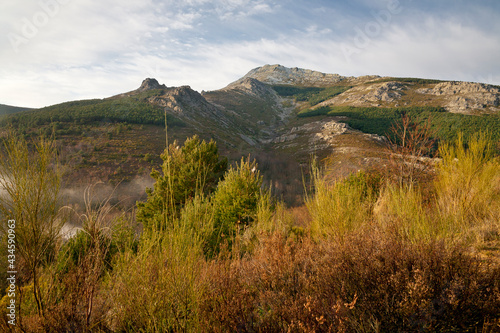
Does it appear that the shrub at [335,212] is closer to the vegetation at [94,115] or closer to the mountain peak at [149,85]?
the vegetation at [94,115]

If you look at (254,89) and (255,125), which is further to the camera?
(254,89)

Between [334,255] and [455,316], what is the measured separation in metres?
1.18

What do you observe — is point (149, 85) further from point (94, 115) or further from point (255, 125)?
point (255, 125)

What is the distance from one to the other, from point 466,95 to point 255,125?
218 ft

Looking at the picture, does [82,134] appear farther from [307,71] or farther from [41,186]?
[307,71]

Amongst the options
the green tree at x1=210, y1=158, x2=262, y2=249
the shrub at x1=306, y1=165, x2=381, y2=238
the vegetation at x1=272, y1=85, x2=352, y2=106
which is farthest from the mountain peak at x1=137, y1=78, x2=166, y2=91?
the shrub at x1=306, y1=165, x2=381, y2=238

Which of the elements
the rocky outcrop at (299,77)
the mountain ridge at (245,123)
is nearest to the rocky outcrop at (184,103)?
the mountain ridge at (245,123)

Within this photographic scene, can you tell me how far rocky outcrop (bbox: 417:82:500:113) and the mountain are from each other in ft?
0.85

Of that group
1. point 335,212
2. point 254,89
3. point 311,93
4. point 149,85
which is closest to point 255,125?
point 149,85

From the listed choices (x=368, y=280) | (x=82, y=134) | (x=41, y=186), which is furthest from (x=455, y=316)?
(x=82, y=134)

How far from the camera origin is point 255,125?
281 ft

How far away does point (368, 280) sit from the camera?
247cm

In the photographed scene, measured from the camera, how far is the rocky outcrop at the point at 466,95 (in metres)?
62.3

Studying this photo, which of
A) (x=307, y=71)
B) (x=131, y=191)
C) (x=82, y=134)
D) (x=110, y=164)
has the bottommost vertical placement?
(x=131, y=191)
